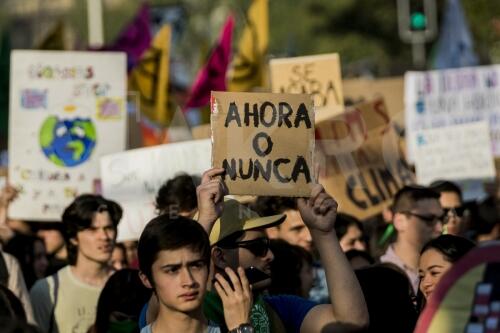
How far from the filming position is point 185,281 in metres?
4.94

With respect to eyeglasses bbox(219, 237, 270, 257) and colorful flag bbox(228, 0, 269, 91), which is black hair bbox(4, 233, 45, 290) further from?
colorful flag bbox(228, 0, 269, 91)

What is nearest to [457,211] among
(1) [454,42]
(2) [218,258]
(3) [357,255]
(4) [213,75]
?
(3) [357,255]

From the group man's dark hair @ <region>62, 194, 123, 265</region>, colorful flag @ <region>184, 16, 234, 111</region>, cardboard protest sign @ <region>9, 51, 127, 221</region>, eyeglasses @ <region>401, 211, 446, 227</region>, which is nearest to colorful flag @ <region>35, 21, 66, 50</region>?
colorful flag @ <region>184, 16, 234, 111</region>

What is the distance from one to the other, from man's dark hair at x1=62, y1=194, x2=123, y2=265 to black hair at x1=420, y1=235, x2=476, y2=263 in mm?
2387

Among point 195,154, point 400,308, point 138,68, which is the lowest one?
point 400,308

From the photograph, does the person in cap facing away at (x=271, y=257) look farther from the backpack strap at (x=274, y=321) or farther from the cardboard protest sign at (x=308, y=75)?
the cardboard protest sign at (x=308, y=75)

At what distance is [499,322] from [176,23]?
2612 centimetres

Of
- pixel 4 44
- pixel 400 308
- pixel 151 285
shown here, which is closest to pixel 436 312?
pixel 151 285

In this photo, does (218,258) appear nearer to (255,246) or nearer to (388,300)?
(255,246)

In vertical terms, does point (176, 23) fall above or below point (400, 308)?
above

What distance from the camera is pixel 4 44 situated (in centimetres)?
1403

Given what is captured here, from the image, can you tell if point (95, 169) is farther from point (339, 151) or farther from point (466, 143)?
point (466, 143)

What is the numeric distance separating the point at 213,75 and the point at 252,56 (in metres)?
0.66

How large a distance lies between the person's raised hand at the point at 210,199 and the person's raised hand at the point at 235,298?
313mm
